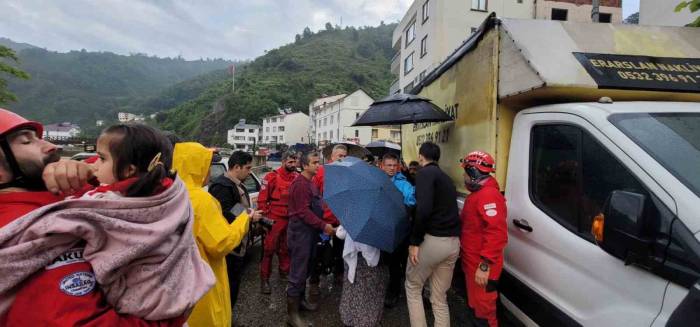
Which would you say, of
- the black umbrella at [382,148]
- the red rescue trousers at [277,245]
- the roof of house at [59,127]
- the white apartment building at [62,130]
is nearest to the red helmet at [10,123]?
the red rescue trousers at [277,245]

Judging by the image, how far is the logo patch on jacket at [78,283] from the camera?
92 centimetres

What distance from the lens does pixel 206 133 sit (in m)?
76.8

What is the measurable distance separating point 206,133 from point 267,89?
57.1 feet

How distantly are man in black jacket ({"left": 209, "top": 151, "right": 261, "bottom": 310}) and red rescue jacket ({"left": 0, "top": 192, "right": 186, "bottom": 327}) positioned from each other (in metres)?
1.58

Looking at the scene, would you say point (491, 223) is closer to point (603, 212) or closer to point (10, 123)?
point (603, 212)

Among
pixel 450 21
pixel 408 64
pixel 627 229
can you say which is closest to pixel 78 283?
pixel 627 229

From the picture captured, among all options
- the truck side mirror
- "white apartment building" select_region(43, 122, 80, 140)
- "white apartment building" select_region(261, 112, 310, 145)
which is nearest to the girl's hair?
the truck side mirror

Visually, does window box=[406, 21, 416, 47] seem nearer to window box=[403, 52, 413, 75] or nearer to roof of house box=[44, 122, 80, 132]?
window box=[403, 52, 413, 75]

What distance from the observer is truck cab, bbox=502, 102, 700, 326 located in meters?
1.46

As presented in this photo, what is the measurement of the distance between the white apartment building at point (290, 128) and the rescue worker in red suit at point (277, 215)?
61195mm

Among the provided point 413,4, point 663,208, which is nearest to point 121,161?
point 663,208

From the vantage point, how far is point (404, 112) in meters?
4.12

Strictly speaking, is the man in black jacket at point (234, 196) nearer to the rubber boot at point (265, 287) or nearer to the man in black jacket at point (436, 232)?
the rubber boot at point (265, 287)

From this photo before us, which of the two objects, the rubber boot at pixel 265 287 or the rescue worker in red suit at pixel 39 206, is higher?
the rescue worker in red suit at pixel 39 206
